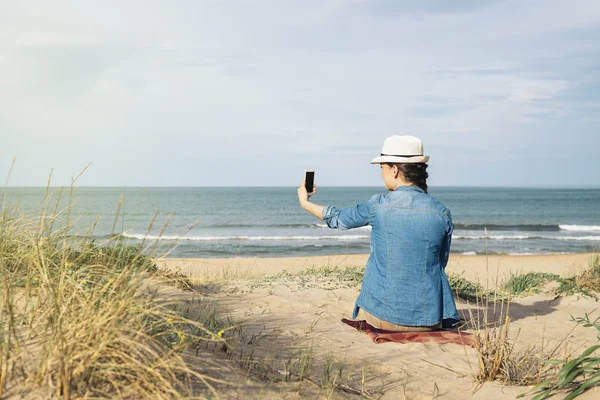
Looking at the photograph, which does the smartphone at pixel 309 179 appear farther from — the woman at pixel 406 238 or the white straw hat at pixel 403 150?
the white straw hat at pixel 403 150

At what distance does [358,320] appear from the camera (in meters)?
5.32

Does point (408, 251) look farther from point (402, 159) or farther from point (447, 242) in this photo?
point (402, 159)

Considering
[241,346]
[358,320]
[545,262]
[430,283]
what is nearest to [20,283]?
[241,346]

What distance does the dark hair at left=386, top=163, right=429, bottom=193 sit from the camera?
4.64 meters

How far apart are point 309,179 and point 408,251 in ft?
3.78

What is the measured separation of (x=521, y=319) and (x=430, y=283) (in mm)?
2481

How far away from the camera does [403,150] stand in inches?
177

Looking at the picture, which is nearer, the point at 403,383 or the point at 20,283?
the point at 403,383

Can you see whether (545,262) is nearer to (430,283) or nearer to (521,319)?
(521,319)

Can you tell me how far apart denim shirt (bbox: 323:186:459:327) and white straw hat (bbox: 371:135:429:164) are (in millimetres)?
281

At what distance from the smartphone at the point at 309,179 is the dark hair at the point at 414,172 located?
0.74 m

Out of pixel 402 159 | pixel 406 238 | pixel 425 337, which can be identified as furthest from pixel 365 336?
pixel 402 159

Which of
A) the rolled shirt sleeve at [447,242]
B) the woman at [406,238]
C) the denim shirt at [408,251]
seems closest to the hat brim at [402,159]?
the woman at [406,238]

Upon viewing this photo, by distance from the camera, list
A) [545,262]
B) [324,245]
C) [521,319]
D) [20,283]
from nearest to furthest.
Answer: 1. [20,283]
2. [521,319]
3. [545,262]
4. [324,245]
